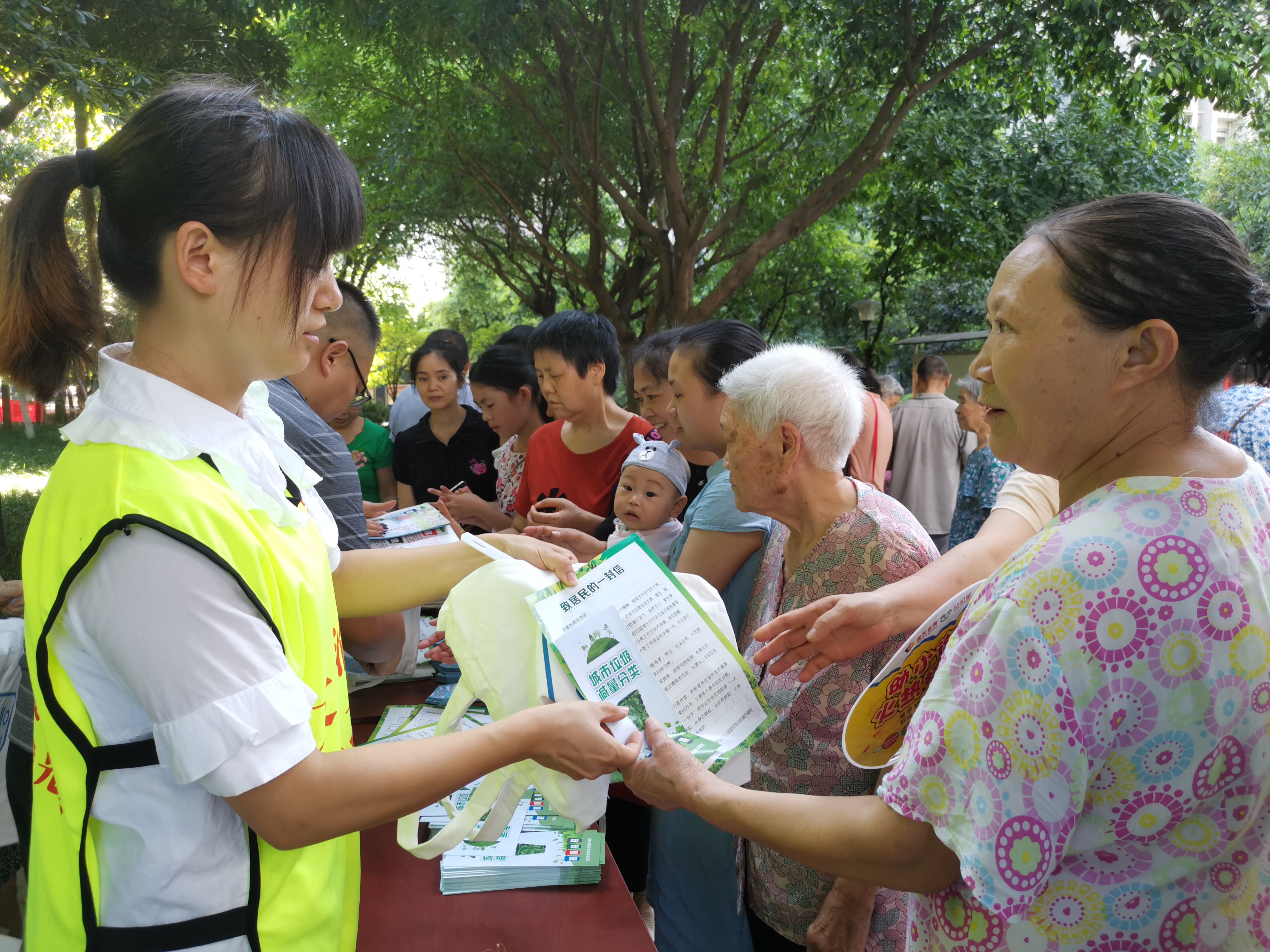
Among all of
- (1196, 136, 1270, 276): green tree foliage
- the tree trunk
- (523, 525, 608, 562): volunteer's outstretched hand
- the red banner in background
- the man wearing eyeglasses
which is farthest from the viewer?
(1196, 136, 1270, 276): green tree foliage

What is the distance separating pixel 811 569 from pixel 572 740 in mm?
911

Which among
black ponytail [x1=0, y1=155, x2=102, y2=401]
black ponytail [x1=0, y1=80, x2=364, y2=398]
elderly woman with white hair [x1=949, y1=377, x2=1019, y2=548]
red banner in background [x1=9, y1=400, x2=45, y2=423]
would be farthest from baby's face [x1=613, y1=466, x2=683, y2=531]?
elderly woman with white hair [x1=949, y1=377, x2=1019, y2=548]

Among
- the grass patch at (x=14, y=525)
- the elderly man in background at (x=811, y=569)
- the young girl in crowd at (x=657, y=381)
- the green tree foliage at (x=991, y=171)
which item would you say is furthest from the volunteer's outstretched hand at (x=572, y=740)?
the green tree foliage at (x=991, y=171)

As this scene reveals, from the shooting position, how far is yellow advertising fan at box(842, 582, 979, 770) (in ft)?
4.04

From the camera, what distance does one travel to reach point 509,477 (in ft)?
13.4

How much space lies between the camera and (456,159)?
31.1 feet

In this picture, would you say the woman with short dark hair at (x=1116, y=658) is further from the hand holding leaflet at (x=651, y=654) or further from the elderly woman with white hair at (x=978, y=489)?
the elderly woman with white hair at (x=978, y=489)

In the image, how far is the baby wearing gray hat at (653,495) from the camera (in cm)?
293

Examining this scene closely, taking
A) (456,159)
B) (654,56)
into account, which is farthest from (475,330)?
(654,56)

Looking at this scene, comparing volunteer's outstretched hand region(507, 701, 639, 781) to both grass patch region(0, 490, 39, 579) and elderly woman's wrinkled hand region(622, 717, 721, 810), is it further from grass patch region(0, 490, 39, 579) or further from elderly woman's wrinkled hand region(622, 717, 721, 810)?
grass patch region(0, 490, 39, 579)

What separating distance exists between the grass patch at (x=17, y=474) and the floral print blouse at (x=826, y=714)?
7.07 metres

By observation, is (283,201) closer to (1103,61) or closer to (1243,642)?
(1243,642)

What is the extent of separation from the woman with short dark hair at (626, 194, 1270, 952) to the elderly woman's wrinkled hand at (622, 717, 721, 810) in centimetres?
34

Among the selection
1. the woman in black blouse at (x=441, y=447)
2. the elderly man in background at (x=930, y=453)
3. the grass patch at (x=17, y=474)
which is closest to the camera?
the woman in black blouse at (x=441, y=447)
